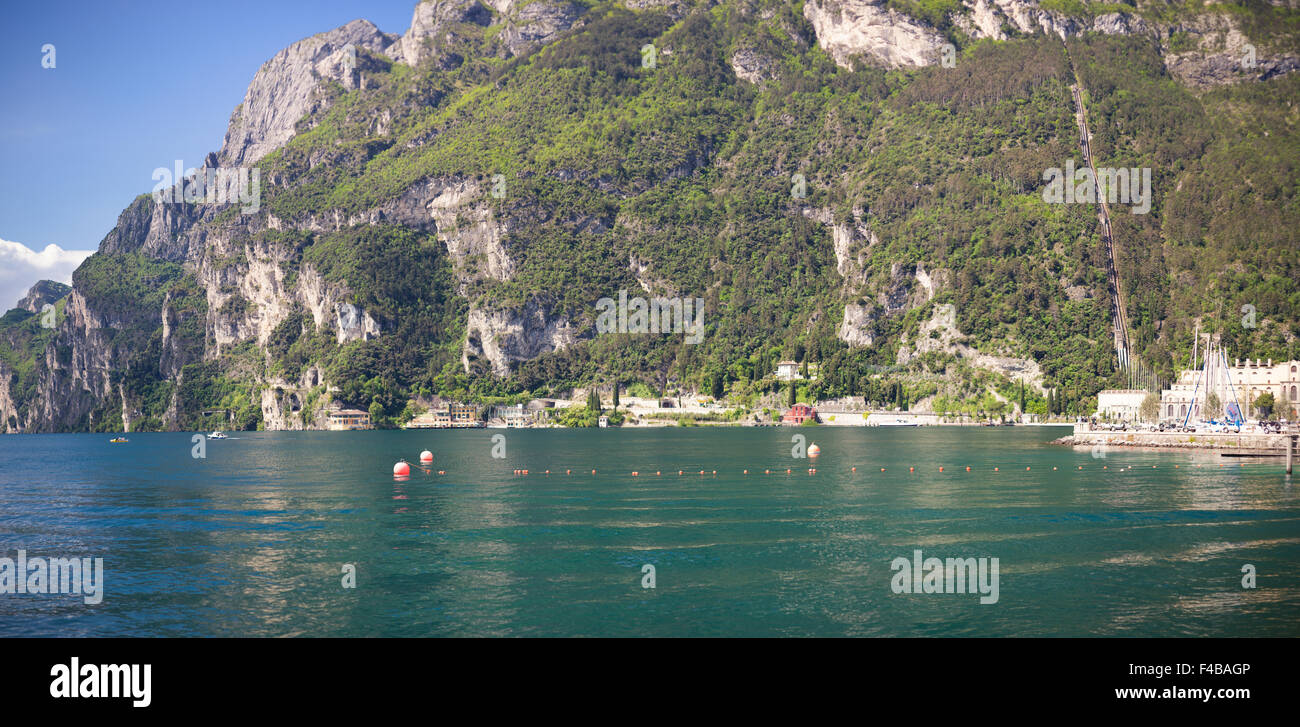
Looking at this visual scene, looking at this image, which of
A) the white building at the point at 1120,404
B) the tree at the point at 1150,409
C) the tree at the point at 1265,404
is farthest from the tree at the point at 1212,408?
the white building at the point at 1120,404

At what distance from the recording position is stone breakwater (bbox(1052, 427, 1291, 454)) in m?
93.0

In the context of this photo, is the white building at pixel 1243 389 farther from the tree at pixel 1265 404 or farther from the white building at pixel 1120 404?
the white building at pixel 1120 404

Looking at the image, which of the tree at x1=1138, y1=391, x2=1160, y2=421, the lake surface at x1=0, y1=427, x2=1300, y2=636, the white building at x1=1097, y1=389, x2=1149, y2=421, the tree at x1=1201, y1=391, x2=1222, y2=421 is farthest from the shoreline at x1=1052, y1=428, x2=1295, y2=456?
the white building at x1=1097, y1=389, x2=1149, y2=421

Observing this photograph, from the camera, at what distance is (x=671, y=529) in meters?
46.2

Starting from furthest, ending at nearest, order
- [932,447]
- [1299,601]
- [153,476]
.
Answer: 1. [932,447]
2. [153,476]
3. [1299,601]

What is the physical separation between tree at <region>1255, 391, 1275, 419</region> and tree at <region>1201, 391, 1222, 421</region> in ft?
37.3

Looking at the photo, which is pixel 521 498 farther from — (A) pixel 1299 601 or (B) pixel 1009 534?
(A) pixel 1299 601

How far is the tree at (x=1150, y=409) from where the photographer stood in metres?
148

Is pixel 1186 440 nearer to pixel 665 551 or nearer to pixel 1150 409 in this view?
pixel 1150 409

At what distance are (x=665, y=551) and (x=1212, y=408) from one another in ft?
400

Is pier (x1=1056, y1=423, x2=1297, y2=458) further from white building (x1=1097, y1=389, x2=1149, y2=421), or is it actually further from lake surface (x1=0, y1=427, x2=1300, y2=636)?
white building (x1=1097, y1=389, x2=1149, y2=421)

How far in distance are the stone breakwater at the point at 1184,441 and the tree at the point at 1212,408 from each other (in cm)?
2049
